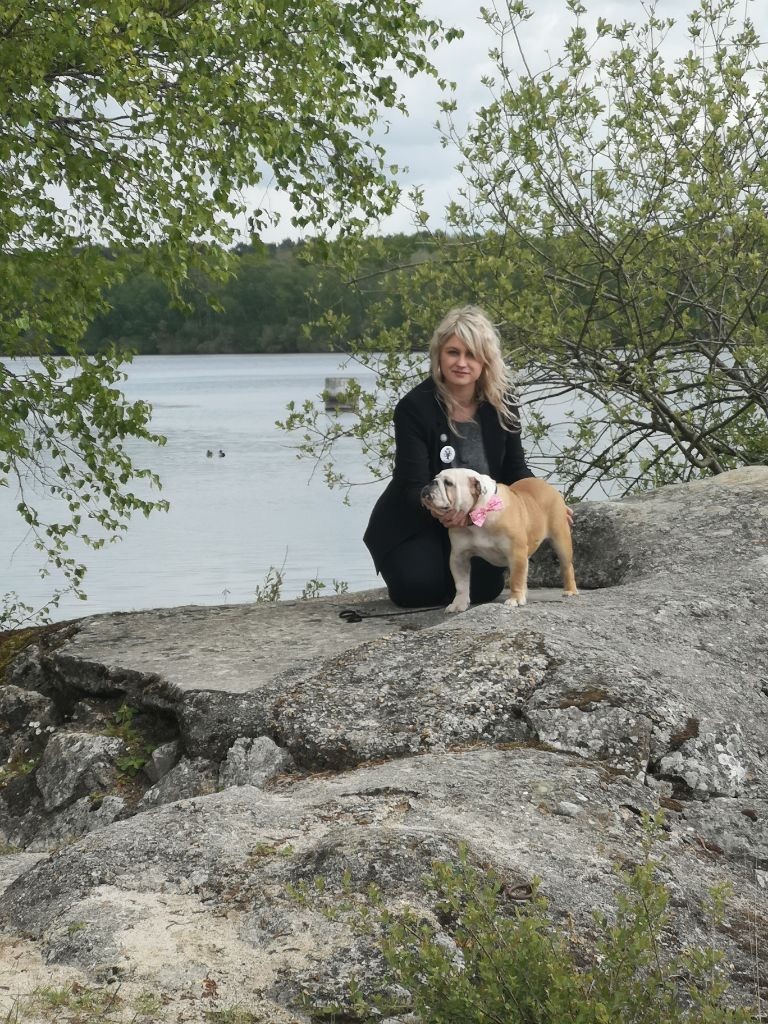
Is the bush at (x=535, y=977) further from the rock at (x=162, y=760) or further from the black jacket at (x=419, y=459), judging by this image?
the black jacket at (x=419, y=459)

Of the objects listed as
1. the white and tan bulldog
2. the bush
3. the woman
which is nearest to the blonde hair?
the woman

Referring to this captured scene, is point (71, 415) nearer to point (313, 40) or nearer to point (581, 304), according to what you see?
point (313, 40)

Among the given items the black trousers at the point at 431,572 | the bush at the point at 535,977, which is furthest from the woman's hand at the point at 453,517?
the bush at the point at 535,977

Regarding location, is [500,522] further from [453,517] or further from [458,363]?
[458,363]

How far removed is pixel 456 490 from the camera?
693 centimetres

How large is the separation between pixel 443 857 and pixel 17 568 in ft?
57.9

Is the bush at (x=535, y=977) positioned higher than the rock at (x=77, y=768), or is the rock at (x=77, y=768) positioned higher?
the bush at (x=535, y=977)

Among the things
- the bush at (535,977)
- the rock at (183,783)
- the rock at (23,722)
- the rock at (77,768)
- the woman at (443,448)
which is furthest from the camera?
the woman at (443,448)

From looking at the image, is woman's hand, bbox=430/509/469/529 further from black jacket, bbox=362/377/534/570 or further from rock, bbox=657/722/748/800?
rock, bbox=657/722/748/800

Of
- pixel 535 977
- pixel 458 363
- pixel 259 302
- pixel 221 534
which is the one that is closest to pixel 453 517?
pixel 458 363

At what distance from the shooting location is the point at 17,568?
20.4m

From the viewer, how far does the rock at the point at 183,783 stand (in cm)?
565

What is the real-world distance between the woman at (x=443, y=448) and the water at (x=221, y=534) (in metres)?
3.07

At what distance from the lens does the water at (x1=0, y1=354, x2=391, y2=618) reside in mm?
18203
